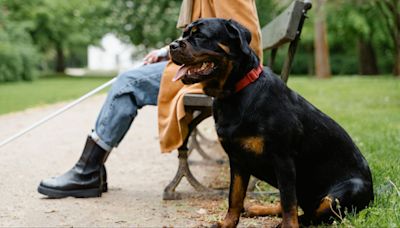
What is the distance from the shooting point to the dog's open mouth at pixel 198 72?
3.51 m

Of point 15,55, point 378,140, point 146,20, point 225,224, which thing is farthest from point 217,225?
point 146,20

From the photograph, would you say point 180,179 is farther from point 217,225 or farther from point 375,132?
point 375,132

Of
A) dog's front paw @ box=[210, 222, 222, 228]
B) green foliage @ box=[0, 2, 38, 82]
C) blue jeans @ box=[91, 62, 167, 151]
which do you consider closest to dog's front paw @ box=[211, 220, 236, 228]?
dog's front paw @ box=[210, 222, 222, 228]

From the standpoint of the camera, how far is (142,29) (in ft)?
100.0

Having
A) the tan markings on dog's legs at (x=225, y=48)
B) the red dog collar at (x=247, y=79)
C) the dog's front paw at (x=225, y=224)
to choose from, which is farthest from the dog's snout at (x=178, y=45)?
the dog's front paw at (x=225, y=224)

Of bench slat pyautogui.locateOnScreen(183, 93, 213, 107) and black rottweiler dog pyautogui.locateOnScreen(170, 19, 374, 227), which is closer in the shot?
black rottweiler dog pyautogui.locateOnScreen(170, 19, 374, 227)

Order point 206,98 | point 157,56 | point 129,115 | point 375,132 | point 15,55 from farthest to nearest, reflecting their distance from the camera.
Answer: point 15,55 → point 375,132 → point 157,56 → point 129,115 → point 206,98

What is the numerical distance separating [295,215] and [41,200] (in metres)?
2.34

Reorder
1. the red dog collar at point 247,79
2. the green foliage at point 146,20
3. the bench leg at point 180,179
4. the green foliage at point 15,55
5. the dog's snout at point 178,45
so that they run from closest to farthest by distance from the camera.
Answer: the dog's snout at point 178,45
the red dog collar at point 247,79
the bench leg at point 180,179
the green foliage at point 15,55
the green foliage at point 146,20

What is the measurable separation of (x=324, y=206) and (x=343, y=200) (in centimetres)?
12

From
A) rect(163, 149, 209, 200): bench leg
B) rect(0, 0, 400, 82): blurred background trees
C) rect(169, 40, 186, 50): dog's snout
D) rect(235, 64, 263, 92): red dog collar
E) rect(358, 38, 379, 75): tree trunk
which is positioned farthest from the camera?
rect(358, 38, 379, 75): tree trunk

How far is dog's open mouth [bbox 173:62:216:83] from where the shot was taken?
351cm

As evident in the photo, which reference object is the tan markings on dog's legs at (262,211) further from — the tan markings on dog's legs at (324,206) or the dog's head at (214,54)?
the dog's head at (214,54)

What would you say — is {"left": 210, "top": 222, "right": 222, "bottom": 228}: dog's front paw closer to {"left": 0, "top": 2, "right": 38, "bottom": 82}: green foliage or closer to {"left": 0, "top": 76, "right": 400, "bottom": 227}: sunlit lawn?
{"left": 0, "top": 76, "right": 400, "bottom": 227}: sunlit lawn
